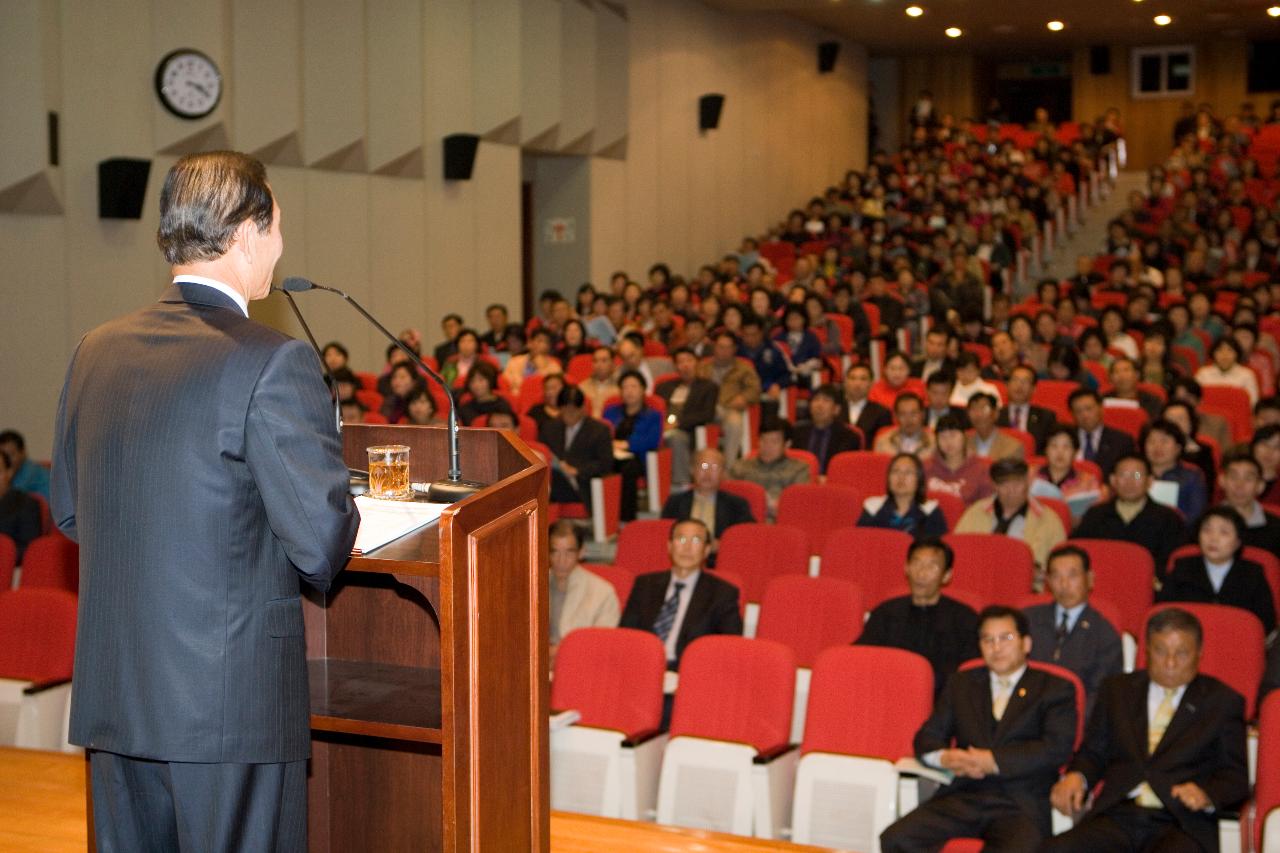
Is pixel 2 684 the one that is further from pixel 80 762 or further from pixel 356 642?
pixel 356 642

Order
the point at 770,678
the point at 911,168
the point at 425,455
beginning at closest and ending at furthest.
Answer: the point at 425,455 < the point at 770,678 < the point at 911,168

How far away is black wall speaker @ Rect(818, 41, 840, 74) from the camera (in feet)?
58.2

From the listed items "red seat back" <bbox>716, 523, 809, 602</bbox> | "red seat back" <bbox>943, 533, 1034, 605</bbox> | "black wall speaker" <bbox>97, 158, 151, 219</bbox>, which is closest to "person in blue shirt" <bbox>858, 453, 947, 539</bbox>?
"red seat back" <bbox>716, 523, 809, 602</bbox>

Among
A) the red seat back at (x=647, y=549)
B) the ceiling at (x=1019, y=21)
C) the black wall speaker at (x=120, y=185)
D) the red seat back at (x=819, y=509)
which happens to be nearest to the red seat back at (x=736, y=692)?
the red seat back at (x=647, y=549)

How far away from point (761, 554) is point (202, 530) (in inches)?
172

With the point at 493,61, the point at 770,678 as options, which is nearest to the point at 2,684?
the point at 770,678

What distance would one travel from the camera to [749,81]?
52.5ft

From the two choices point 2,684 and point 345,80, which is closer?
point 2,684

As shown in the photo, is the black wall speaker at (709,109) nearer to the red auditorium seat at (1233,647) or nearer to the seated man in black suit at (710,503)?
the seated man in black suit at (710,503)

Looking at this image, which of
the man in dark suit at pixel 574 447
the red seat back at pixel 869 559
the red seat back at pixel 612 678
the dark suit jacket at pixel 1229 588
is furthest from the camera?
the man in dark suit at pixel 574 447

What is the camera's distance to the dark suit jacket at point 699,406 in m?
8.18

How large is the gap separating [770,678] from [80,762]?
6.19 feet

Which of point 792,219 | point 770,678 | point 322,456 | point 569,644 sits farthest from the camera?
point 792,219

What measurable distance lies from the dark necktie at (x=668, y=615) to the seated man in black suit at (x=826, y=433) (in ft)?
8.22
